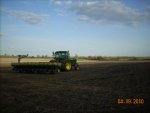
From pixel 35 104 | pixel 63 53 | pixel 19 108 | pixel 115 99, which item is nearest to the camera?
pixel 19 108

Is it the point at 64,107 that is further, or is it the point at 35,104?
the point at 35,104

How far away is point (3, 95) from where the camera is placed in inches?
401

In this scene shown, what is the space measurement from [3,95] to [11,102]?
1.66m

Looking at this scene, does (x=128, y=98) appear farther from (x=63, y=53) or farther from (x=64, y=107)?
(x=63, y=53)

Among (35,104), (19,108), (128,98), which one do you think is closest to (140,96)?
(128,98)

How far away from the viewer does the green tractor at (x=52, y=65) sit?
21.5 metres

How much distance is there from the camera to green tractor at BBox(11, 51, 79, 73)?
21.5m

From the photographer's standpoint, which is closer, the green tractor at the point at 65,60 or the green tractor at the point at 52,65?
the green tractor at the point at 52,65

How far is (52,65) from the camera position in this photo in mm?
21172
